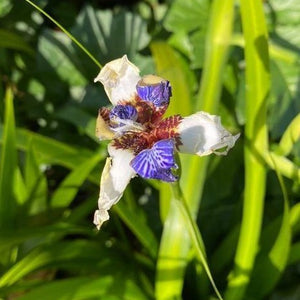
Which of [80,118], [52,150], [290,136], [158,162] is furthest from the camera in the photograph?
[80,118]

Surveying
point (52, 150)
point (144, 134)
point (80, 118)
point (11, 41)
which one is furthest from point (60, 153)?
point (144, 134)

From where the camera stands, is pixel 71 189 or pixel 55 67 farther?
pixel 55 67

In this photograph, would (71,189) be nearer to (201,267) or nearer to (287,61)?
(201,267)

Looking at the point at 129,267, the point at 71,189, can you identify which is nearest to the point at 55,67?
the point at 71,189

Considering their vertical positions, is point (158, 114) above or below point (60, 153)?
above

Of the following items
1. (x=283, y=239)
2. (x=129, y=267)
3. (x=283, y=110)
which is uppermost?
(x=283, y=110)

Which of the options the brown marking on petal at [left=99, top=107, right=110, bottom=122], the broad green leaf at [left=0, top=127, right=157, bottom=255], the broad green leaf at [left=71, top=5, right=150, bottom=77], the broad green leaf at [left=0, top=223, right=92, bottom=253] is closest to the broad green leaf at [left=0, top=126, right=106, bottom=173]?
the broad green leaf at [left=0, top=127, right=157, bottom=255]

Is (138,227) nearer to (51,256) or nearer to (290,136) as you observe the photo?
(51,256)
